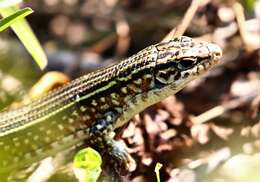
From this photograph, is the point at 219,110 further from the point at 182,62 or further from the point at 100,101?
the point at 100,101

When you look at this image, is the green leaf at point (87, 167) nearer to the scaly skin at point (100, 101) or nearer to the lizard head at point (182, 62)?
the scaly skin at point (100, 101)

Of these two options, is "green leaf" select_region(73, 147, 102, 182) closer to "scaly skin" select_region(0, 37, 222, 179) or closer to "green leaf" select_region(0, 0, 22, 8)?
"scaly skin" select_region(0, 37, 222, 179)

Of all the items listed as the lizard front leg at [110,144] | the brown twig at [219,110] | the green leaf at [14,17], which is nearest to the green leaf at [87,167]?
the lizard front leg at [110,144]

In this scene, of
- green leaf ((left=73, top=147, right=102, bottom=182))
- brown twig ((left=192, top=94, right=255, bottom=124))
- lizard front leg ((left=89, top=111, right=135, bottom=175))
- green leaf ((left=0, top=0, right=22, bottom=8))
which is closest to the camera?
green leaf ((left=73, top=147, right=102, bottom=182))

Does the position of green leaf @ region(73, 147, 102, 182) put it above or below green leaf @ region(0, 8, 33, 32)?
below

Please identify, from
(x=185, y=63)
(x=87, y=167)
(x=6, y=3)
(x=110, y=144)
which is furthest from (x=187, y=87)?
(x=87, y=167)

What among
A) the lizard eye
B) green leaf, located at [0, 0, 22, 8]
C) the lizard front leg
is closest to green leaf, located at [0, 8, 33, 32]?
green leaf, located at [0, 0, 22, 8]

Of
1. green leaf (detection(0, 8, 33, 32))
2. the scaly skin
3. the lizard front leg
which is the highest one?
green leaf (detection(0, 8, 33, 32))
